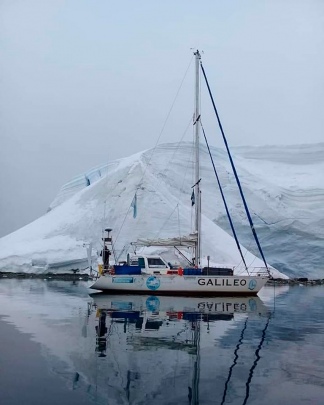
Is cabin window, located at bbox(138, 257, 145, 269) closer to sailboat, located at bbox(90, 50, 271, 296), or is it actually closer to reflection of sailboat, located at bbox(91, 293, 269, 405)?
sailboat, located at bbox(90, 50, 271, 296)

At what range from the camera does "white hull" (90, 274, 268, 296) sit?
66.6 feet

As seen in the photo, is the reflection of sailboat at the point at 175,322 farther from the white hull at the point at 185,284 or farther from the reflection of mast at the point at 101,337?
the white hull at the point at 185,284

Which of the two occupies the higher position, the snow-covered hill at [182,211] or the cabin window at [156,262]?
the snow-covered hill at [182,211]

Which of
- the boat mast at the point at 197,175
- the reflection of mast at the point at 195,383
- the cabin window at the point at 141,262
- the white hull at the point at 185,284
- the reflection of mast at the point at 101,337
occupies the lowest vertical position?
the reflection of mast at the point at 195,383

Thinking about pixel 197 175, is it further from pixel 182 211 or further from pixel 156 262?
pixel 182 211

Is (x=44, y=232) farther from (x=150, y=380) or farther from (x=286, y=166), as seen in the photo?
(x=150, y=380)

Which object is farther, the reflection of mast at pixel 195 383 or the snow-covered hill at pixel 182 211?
the snow-covered hill at pixel 182 211

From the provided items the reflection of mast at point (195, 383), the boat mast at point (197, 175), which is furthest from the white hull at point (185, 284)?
the reflection of mast at point (195, 383)

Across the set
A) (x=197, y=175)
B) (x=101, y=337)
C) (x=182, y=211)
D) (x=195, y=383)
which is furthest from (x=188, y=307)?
(x=182, y=211)

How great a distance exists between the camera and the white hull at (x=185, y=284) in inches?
799

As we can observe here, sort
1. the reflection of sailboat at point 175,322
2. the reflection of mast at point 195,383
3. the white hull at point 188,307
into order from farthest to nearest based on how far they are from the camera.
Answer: the white hull at point 188,307 → the reflection of sailboat at point 175,322 → the reflection of mast at point 195,383

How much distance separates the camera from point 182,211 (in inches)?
1524

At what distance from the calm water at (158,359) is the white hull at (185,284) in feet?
22.9

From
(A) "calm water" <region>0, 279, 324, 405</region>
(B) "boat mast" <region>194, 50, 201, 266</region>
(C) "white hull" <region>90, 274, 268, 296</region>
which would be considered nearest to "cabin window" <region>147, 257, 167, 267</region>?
(C) "white hull" <region>90, 274, 268, 296</region>
